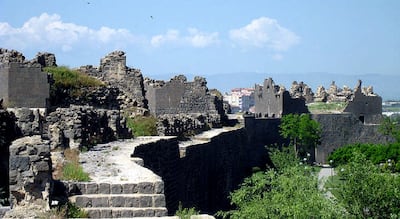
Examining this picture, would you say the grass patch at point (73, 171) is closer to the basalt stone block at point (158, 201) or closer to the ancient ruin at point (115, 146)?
the ancient ruin at point (115, 146)

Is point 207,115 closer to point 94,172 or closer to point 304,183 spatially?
point 304,183

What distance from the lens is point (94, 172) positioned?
11.5 m

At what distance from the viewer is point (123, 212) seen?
32.0 feet

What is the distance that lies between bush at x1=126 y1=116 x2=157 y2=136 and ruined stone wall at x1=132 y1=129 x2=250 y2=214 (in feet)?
4.34

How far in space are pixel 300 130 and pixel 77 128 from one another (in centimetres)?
2860

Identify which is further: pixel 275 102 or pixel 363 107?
pixel 363 107

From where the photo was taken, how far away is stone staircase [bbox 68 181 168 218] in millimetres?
9750

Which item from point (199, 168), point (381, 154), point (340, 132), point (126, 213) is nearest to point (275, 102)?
point (340, 132)

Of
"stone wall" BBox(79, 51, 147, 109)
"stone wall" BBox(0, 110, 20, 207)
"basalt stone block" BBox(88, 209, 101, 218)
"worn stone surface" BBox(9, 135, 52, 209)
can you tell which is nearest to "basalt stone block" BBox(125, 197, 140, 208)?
"basalt stone block" BBox(88, 209, 101, 218)

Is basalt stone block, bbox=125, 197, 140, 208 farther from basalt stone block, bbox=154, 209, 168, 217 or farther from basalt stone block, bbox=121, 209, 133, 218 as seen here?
basalt stone block, bbox=154, 209, 168, 217

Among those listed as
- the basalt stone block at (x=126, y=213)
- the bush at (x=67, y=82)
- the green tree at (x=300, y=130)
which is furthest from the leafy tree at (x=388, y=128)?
the basalt stone block at (x=126, y=213)

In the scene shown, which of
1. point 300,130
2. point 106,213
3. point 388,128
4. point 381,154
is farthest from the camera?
point 388,128

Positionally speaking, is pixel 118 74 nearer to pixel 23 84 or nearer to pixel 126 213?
pixel 23 84

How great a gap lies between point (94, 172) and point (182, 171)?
6966mm
